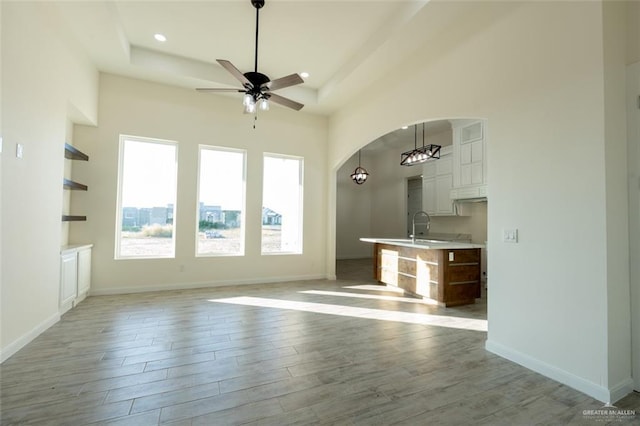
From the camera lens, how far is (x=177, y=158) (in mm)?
5195

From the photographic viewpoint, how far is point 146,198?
16.6 ft

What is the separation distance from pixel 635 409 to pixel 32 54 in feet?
19.3

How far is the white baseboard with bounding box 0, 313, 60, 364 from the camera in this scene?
8.16 feet

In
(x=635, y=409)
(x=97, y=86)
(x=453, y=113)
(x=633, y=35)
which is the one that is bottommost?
(x=635, y=409)

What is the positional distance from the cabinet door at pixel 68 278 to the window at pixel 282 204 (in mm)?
2955

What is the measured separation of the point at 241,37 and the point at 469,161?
4.86 meters

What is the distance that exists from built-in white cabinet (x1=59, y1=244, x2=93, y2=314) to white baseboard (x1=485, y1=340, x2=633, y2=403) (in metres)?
5.01

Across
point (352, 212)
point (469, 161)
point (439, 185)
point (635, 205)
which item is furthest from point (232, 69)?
point (352, 212)

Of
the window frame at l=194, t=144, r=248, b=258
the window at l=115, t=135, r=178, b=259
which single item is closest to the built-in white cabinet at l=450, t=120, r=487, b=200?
the window frame at l=194, t=144, r=248, b=258

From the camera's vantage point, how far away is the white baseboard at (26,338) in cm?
249

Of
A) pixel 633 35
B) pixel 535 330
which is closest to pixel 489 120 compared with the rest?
pixel 633 35

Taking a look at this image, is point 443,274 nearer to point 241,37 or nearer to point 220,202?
point 220,202

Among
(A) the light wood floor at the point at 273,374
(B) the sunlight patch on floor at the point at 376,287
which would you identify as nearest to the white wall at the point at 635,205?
(A) the light wood floor at the point at 273,374

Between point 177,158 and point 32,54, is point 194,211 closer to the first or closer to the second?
point 177,158
